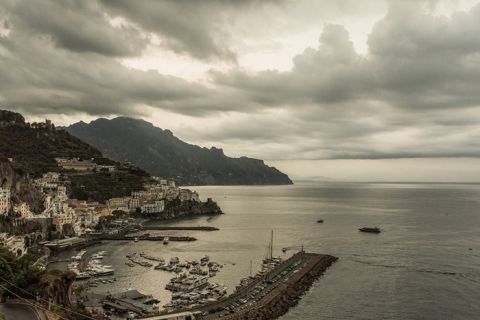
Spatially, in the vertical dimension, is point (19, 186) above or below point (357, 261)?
above

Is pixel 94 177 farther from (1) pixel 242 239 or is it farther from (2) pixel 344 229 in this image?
(2) pixel 344 229

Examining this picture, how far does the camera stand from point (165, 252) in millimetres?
98500

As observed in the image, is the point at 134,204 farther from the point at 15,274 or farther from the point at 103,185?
the point at 15,274

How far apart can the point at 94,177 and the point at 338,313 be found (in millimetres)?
145120

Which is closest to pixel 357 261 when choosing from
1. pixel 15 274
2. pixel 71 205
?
pixel 15 274

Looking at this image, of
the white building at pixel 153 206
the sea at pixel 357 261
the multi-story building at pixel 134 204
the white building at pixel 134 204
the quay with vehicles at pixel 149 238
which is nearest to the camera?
the sea at pixel 357 261

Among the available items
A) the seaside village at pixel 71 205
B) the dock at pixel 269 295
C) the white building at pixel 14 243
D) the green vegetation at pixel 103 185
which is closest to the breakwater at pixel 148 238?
the seaside village at pixel 71 205

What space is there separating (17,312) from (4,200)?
2841 inches

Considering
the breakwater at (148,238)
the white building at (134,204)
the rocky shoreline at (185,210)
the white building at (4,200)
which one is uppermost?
the white building at (4,200)

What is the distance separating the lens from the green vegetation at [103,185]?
526 ft

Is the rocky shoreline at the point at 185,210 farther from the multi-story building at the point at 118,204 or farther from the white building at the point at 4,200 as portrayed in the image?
the white building at the point at 4,200

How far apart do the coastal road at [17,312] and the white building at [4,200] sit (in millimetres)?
66373

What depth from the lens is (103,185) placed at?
176250 millimetres

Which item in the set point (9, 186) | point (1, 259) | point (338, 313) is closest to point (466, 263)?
point (338, 313)
